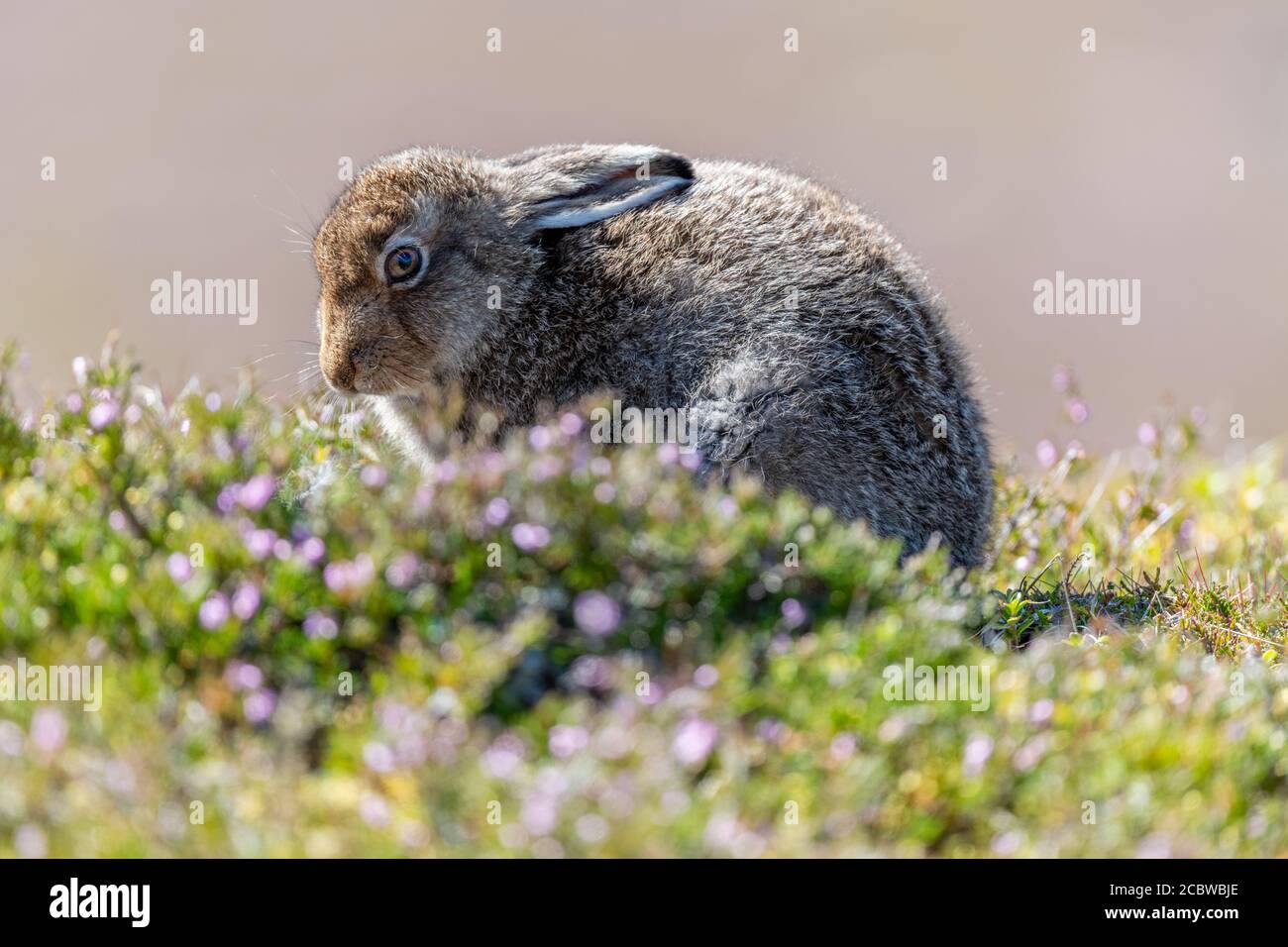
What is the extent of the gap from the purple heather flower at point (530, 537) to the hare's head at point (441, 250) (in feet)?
11.1

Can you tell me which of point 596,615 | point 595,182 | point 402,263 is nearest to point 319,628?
point 596,615

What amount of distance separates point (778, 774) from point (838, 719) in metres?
0.36

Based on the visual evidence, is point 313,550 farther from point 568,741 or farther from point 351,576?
point 568,741

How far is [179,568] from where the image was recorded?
5273 mm

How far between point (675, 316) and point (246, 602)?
367 centimetres

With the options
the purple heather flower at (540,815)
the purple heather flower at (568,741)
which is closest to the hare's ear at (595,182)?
the purple heather flower at (568,741)

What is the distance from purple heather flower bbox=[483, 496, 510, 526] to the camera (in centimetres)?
561

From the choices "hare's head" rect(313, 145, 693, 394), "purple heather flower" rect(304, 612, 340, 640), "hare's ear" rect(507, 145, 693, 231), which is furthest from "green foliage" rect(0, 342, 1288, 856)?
"hare's ear" rect(507, 145, 693, 231)

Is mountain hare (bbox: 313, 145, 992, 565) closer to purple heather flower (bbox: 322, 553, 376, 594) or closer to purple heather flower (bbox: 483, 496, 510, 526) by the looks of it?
purple heather flower (bbox: 483, 496, 510, 526)

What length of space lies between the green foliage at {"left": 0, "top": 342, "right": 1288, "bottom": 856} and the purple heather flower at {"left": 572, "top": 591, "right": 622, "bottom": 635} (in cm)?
1

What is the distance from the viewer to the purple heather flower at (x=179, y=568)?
206 inches

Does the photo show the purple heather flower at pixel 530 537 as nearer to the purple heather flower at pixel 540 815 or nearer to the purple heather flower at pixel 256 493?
the purple heather flower at pixel 256 493
